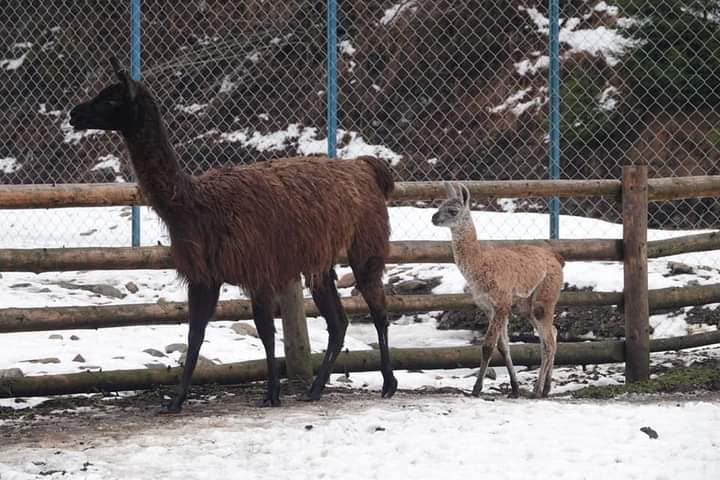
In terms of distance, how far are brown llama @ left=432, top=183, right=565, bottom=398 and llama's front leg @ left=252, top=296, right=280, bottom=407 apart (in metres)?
1.17

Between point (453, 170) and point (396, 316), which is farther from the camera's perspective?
point (453, 170)

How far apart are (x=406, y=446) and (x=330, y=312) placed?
197 cm

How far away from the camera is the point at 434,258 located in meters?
7.96

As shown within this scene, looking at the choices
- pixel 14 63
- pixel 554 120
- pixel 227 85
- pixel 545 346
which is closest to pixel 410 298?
pixel 545 346

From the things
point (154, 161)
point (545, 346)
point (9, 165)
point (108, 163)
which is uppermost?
point (154, 161)

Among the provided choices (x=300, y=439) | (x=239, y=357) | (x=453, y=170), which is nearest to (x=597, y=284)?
(x=239, y=357)

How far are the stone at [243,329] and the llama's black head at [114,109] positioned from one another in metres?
2.63

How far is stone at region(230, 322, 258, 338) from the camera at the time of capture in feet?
28.2

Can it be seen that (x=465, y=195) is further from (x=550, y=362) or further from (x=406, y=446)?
(x=406, y=446)

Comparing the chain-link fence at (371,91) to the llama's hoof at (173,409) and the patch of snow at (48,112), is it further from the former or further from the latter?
the llama's hoof at (173,409)

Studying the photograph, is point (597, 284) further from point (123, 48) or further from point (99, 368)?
point (123, 48)

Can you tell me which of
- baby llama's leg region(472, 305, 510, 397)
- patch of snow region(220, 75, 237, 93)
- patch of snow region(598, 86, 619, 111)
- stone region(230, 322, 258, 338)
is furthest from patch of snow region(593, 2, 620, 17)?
baby llama's leg region(472, 305, 510, 397)

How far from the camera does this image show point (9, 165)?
51.7 feet

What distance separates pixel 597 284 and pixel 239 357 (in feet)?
9.69
